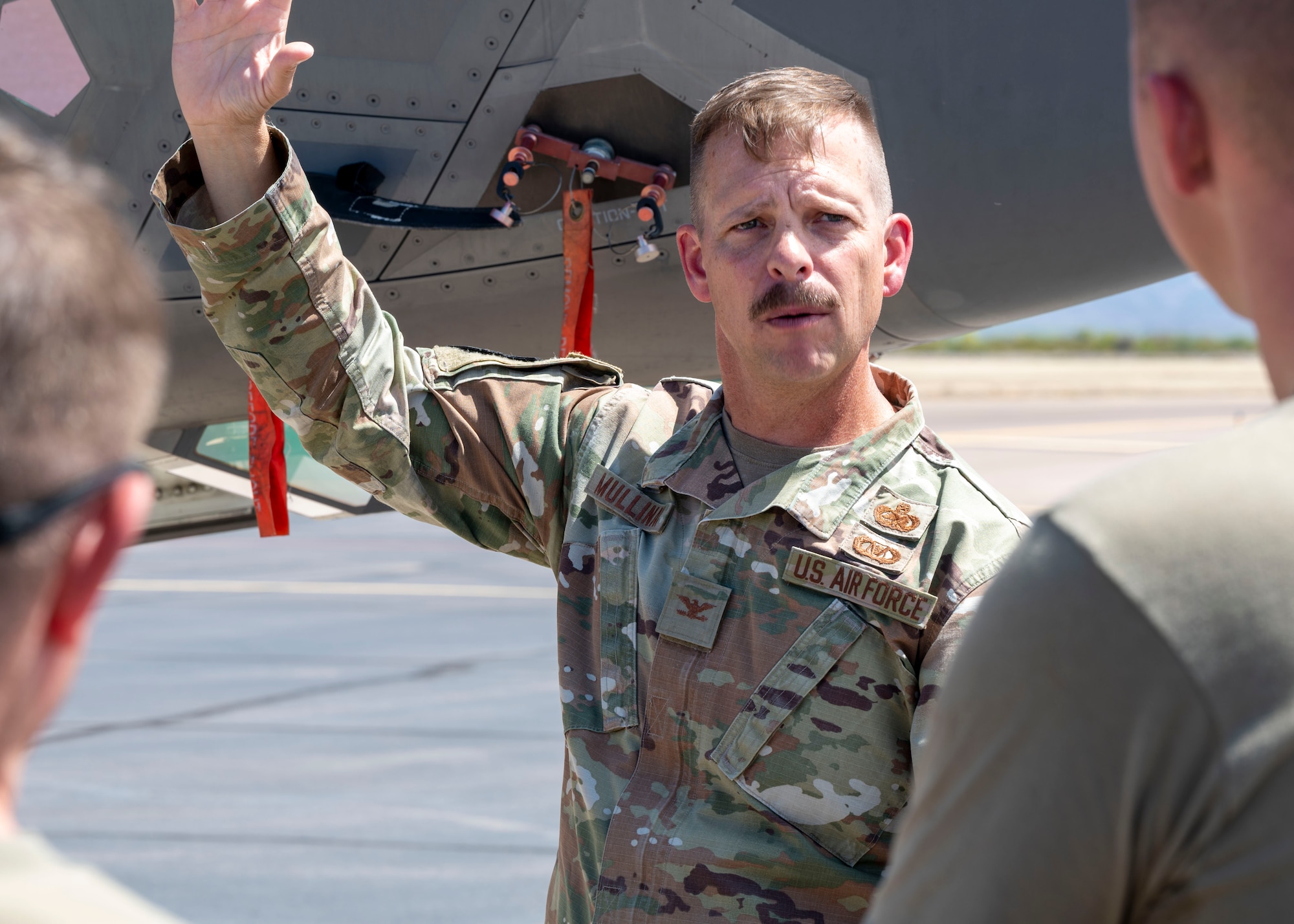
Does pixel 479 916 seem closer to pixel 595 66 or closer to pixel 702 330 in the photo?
pixel 702 330

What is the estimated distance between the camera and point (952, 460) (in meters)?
1.97

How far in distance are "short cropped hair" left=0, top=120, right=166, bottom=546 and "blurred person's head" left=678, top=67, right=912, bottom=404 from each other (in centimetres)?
119

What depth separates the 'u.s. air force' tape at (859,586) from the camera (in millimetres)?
1773

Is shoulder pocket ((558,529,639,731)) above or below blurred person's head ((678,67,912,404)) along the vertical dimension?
below

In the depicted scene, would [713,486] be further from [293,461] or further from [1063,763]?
[293,461]

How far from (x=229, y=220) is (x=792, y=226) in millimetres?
800

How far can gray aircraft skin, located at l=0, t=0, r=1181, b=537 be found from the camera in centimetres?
269

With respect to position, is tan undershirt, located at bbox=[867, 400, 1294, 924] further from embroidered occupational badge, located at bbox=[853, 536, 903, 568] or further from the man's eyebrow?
the man's eyebrow

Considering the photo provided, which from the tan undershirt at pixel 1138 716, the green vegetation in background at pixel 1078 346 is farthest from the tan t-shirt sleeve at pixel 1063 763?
the green vegetation in background at pixel 1078 346

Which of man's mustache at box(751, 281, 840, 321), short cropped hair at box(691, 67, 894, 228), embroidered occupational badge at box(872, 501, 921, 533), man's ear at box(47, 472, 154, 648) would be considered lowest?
man's ear at box(47, 472, 154, 648)

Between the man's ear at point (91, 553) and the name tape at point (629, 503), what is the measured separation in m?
1.23

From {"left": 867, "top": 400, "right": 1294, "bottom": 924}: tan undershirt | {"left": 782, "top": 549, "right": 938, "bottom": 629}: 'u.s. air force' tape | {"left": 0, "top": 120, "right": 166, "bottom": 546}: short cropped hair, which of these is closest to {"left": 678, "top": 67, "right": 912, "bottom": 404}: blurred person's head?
{"left": 782, "top": 549, "right": 938, "bottom": 629}: 'u.s. air force' tape

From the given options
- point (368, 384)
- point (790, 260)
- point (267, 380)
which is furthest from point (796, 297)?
point (267, 380)

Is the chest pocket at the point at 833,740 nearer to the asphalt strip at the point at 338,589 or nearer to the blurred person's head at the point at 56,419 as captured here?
the blurred person's head at the point at 56,419
